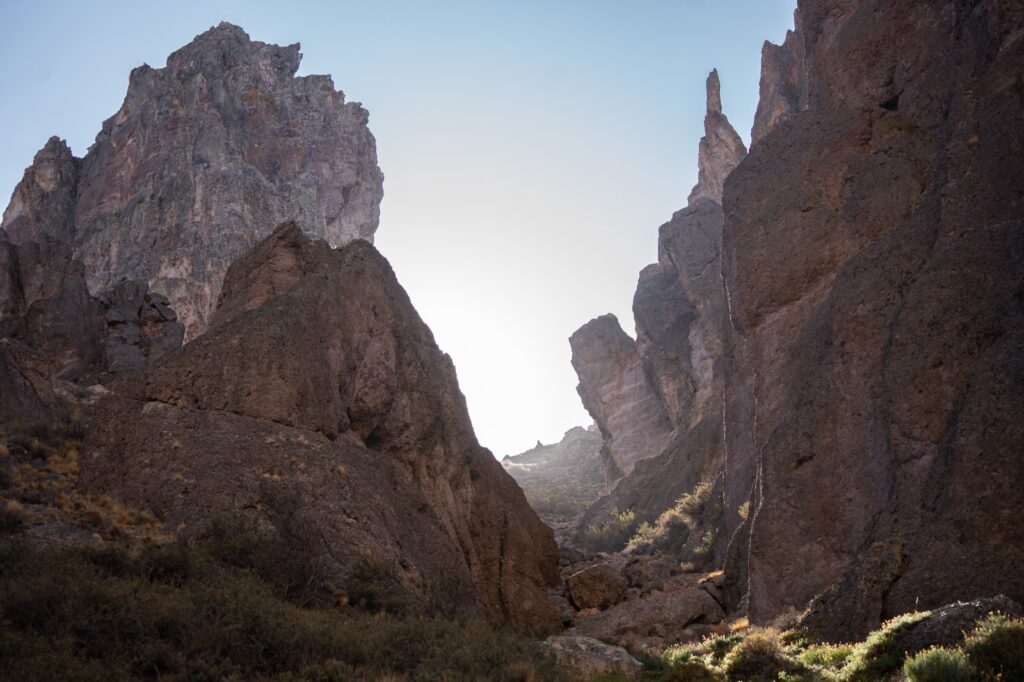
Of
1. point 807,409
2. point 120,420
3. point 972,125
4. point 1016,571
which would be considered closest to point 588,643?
point 1016,571

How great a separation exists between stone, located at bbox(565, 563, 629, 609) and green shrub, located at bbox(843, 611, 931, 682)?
17195 mm

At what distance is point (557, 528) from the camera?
62812 mm

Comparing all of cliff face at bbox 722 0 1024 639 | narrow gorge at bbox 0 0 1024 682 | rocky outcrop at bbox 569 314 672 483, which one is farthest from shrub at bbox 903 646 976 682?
rocky outcrop at bbox 569 314 672 483

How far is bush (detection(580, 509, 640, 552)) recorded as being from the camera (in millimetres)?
51562

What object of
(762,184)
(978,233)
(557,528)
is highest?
(762,184)

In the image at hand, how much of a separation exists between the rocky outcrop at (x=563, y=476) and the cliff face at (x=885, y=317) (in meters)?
32.8

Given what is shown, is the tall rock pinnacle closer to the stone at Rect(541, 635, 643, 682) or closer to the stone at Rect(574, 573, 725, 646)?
the stone at Rect(574, 573, 725, 646)

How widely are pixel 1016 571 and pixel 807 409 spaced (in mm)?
9408

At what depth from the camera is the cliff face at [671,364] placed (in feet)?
186

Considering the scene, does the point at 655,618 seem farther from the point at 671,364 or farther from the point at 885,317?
the point at 671,364

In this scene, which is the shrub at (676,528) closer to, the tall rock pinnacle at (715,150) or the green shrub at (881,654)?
the green shrub at (881,654)

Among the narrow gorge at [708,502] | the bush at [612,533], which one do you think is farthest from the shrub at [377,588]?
the bush at [612,533]

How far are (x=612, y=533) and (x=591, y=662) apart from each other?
38376 millimetres

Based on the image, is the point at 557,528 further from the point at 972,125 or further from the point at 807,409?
the point at 972,125
